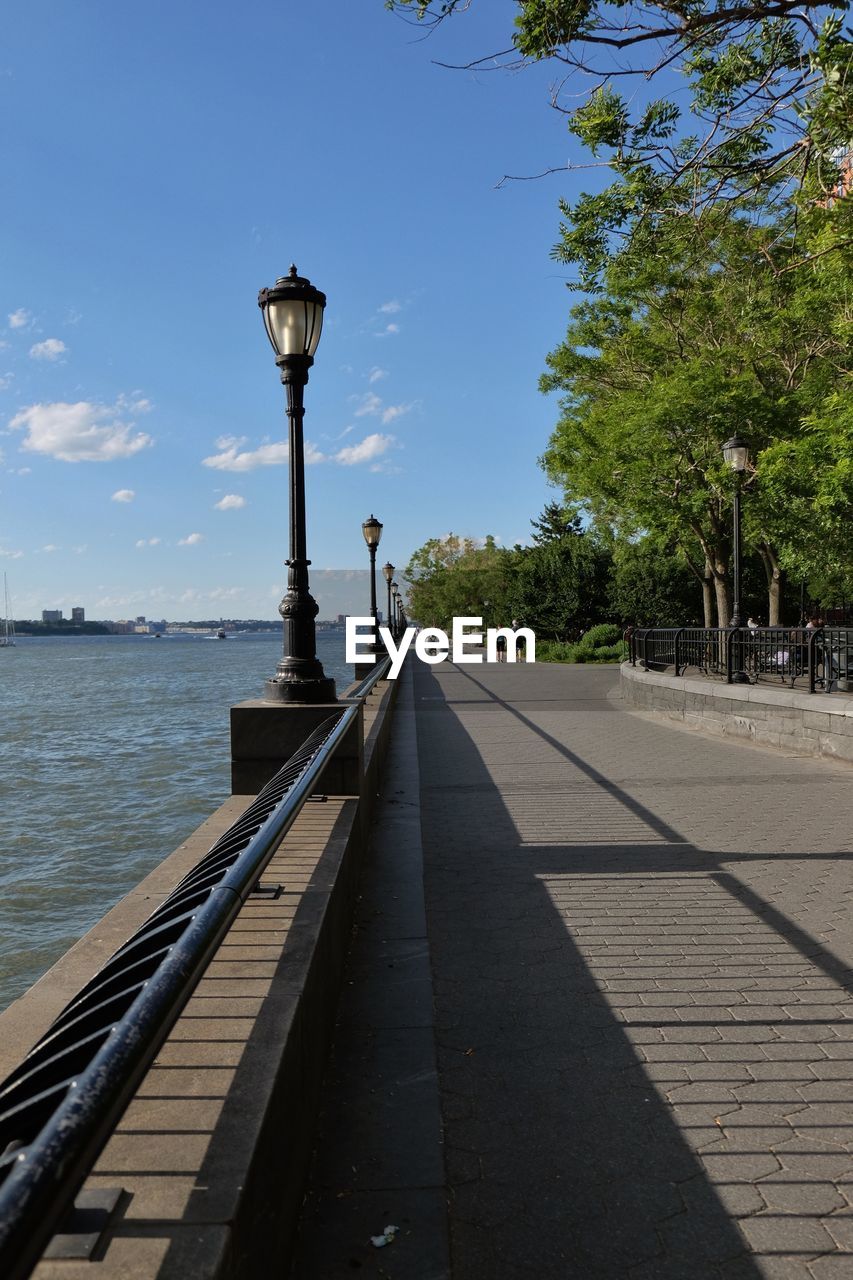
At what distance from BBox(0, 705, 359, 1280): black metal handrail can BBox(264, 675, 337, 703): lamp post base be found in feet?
12.2

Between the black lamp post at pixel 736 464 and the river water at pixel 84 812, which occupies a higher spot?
the black lamp post at pixel 736 464

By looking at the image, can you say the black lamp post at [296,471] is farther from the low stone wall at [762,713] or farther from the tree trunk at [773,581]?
the tree trunk at [773,581]

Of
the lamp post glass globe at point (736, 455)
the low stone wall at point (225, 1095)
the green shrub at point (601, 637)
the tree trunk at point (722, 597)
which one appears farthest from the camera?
the green shrub at point (601, 637)

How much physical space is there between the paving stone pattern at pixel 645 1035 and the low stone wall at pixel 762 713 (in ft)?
10.1

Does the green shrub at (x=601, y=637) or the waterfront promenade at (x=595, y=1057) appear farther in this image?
the green shrub at (x=601, y=637)

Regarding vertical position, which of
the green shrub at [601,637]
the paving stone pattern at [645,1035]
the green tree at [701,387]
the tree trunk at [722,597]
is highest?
the green tree at [701,387]

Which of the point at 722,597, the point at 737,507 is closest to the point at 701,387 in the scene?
the point at 737,507

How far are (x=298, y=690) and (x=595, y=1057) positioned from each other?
141 inches

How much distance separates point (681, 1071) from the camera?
12.0 feet

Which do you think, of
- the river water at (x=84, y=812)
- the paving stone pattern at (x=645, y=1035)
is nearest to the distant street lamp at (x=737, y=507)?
the paving stone pattern at (x=645, y=1035)

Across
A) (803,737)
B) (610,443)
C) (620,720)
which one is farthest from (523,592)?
(803,737)

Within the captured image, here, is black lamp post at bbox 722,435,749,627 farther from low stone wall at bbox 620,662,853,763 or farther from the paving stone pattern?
the paving stone pattern

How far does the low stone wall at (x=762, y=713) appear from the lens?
458 inches

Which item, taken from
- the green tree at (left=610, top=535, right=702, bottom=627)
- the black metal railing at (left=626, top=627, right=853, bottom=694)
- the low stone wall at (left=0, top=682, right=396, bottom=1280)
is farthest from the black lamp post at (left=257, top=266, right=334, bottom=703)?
the green tree at (left=610, top=535, right=702, bottom=627)
